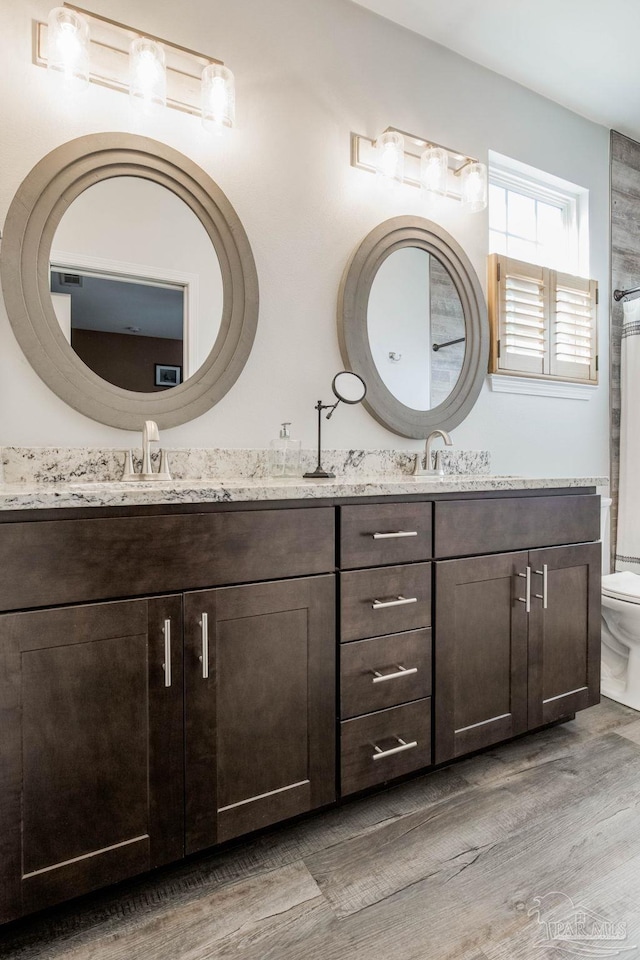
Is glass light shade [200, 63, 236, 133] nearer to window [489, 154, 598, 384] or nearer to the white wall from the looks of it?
the white wall

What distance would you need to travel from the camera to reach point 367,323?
79.4 inches

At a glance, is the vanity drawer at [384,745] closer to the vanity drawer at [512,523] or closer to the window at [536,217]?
the vanity drawer at [512,523]

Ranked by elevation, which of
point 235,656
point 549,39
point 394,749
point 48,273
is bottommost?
point 394,749

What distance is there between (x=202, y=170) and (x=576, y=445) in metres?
2.08

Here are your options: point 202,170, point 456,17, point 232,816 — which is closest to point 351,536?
point 232,816

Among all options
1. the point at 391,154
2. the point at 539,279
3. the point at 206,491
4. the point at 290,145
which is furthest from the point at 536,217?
the point at 206,491

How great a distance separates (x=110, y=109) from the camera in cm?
157

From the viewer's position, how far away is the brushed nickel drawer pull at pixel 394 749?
138 centimetres

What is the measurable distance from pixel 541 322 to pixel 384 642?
178cm

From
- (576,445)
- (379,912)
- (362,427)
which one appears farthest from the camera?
(576,445)

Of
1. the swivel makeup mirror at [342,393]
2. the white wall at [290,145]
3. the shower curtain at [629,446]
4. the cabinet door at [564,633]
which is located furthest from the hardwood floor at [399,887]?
the shower curtain at [629,446]

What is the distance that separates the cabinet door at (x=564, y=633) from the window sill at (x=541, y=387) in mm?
856

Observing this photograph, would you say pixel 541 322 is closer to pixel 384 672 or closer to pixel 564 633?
pixel 564 633

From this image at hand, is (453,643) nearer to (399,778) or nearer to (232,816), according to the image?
(399,778)
